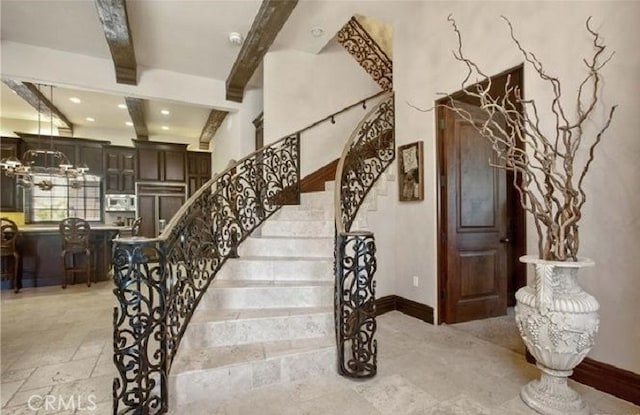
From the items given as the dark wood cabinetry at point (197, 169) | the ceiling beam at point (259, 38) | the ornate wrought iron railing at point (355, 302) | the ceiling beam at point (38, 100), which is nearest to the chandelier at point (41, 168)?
the ceiling beam at point (38, 100)

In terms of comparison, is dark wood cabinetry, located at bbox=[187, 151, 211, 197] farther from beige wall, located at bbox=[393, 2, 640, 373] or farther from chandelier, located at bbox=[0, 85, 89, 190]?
beige wall, located at bbox=[393, 2, 640, 373]

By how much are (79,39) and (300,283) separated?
4.28 metres

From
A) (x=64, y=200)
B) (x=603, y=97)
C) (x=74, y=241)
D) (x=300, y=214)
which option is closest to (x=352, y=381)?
(x=300, y=214)

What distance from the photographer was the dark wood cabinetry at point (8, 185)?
686cm

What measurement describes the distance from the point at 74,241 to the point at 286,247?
407 centimetres

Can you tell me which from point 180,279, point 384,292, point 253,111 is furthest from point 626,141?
point 253,111

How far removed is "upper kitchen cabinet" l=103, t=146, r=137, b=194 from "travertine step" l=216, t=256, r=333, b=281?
6.45m

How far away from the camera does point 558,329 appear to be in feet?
5.98

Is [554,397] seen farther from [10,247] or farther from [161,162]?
[161,162]

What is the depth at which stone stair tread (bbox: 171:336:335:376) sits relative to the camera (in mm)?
2098

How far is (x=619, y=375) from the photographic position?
205 cm

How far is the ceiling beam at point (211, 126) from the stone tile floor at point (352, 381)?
4.79m

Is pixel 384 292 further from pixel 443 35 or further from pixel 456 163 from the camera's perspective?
pixel 443 35

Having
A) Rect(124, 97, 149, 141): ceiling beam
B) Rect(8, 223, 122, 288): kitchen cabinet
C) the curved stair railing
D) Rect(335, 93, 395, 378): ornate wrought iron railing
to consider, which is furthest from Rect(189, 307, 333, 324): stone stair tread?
Rect(124, 97, 149, 141): ceiling beam
